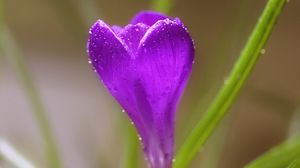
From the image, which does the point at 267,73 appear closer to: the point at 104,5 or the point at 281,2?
the point at 104,5

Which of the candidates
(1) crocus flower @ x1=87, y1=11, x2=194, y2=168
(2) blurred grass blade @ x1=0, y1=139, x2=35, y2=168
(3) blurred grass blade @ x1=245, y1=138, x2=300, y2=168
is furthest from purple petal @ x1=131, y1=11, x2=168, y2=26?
(2) blurred grass blade @ x1=0, y1=139, x2=35, y2=168

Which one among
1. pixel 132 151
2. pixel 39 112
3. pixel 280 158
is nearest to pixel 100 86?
pixel 39 112

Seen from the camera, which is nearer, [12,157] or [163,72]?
[163,72]

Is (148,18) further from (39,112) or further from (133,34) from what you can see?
(39,112)

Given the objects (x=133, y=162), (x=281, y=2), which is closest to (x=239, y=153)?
(x=133, y=162)

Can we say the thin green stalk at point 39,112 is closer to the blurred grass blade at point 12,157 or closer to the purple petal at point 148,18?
the blurred grass blade at point 12,157

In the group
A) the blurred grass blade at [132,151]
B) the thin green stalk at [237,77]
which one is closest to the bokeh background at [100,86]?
the blurred grass blade at [132,151]
